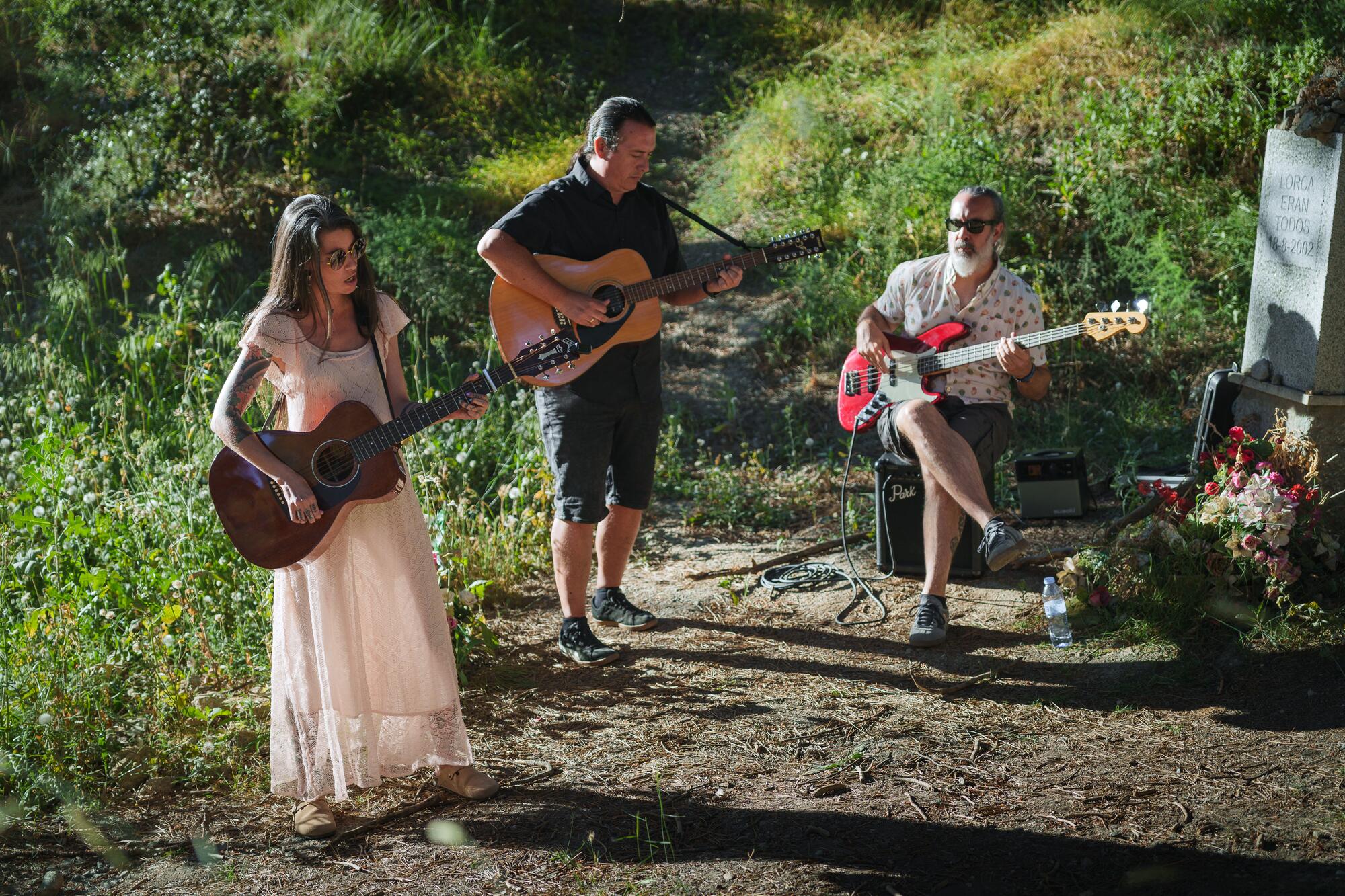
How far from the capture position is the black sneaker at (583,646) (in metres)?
4.73

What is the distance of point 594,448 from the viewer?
4.60 meters

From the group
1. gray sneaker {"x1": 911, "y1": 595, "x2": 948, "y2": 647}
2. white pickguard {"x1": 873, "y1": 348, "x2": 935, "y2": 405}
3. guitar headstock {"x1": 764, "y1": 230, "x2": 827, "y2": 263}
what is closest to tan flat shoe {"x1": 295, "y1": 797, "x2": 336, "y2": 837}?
gray sneaker {"x1": 911, "y1": 595, "x2": 948, "y2": 647}

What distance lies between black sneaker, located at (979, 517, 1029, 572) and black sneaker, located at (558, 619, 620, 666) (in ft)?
4.90

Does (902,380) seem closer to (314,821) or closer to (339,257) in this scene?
(339,257)

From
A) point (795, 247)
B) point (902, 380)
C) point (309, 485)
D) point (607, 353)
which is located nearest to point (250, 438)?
point (309, 485)

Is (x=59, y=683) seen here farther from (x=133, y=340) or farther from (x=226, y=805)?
(x=133, y=340)

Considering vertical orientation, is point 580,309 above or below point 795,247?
below

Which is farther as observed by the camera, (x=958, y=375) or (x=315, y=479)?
(x=958, y=375)

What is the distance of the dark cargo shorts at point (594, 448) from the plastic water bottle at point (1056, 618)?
1639 millimetres

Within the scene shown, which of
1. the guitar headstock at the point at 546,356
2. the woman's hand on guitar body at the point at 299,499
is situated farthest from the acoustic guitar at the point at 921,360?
the woman's hand on guitar body at the point at 299,499

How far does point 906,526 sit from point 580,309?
187cm

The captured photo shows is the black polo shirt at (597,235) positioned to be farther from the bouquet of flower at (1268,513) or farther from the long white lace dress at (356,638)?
the bouquet of flower at (1268,513)

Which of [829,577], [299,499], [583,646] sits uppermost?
[299,499]

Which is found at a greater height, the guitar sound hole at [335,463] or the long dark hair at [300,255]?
the long dark hair at [300,255]
